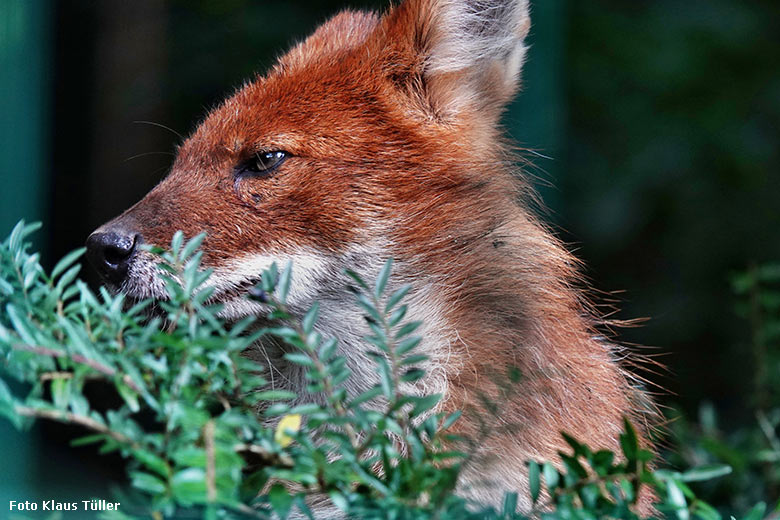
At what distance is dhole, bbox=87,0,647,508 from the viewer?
7.20ft

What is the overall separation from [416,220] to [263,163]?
0.44m

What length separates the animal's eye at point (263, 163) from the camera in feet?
7.81

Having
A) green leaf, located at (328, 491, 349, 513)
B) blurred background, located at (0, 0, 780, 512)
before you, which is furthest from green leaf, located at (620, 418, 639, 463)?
blurred background, located at (0, 0, 780, 512)

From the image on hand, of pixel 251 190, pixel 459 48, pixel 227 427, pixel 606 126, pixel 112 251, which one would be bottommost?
pixel 606 126

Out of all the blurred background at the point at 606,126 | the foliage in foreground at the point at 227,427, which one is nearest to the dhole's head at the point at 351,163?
the foliage in foreground at the point at 227,427

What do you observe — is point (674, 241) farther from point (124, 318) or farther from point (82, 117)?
point (124, 318)

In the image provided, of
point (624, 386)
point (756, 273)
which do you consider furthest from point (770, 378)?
point (624, 386)

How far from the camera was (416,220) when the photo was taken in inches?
91.3

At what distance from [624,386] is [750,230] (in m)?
2.78

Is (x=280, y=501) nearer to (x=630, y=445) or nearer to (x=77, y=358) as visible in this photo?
(x=77, y=358)

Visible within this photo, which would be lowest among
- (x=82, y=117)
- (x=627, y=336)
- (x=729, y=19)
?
(x=627, y=336)

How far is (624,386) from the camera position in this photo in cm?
248

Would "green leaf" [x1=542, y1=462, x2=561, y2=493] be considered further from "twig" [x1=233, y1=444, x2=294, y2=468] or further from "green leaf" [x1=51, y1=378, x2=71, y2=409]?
"green leaf" [x1=51, y1=378, x2=71, y2=409]

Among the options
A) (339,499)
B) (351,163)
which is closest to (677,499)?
(339,499)
